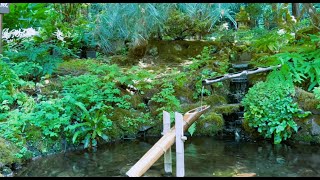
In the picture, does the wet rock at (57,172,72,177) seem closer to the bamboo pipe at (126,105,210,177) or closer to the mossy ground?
the mossy ground

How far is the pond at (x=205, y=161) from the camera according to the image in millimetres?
5609

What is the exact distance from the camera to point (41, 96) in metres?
7.41

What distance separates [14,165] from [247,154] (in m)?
4.14

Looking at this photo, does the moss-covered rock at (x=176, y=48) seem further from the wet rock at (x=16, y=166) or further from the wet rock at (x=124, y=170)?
the wet rock at (x=16, y=166)

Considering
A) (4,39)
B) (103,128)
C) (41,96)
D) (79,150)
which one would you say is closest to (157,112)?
(103,128)

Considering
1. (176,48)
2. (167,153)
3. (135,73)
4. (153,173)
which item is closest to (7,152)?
(153,173)

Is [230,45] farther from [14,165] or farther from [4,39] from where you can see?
[14,165]

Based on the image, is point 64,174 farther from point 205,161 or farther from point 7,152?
point 205,161

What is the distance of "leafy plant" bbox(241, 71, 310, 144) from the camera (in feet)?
23.3

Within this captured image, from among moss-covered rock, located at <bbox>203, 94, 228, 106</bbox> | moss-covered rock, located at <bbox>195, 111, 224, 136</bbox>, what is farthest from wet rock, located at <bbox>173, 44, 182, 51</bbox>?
moss-covered rock, located at <bbox>195, 111, 224, 136</bbox>

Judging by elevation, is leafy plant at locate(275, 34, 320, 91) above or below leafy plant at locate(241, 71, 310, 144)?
above

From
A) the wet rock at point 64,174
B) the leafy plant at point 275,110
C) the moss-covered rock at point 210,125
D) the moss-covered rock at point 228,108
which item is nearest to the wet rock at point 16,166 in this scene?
the wet rock at point 64,174

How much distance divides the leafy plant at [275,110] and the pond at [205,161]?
0.30 metres

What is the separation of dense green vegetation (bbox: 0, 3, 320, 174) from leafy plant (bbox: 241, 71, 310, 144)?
0.02m
